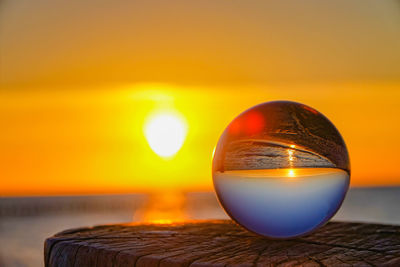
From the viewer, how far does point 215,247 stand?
7.89 ft

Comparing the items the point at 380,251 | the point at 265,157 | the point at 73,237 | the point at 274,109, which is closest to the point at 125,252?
the point at 73,237

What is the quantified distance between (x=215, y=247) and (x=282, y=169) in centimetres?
46

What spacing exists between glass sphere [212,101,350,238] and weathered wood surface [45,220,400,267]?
0.14m

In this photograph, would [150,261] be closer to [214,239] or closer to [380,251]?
[214,239]

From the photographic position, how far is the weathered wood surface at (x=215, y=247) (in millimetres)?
2113

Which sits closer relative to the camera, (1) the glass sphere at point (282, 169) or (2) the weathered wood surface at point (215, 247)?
(2) the weathered wood surface at point (215, 247)

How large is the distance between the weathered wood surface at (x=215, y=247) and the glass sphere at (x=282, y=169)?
142 mm

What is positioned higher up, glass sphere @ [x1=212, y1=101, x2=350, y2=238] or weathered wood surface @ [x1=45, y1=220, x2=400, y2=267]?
glass sphere @ [x1=212, y1=101, x2=350, y2=238]

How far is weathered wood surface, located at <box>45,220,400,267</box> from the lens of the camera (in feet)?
6.93

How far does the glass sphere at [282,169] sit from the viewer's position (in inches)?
93.1

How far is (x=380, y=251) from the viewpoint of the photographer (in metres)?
2.31

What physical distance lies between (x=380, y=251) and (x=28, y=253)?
384 inches

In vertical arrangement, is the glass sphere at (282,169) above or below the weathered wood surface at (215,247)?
above

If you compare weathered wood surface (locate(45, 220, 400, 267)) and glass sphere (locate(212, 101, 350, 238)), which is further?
glass sphere (locate(212, 101, 350, 238))
